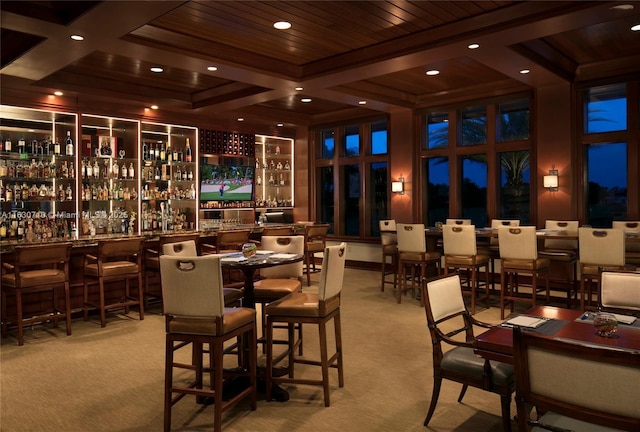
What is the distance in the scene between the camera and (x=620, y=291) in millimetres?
3213

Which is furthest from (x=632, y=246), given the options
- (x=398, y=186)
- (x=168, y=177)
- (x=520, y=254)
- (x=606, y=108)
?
(x=168, y=177)

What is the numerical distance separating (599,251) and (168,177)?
265 inches

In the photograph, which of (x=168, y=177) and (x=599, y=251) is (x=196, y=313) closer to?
(x=599, y=251)

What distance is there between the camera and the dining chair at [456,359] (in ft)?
8.93

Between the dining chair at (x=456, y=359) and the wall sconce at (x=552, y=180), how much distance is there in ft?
16.5

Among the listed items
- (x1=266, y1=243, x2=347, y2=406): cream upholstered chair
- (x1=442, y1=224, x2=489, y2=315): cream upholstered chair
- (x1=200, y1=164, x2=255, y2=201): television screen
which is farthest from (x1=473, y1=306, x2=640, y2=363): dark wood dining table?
(x1=200, y1=164, x2=255, y2=201): television screen

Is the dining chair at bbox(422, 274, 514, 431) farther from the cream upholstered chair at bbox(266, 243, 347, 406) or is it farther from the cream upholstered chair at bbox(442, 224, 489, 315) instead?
the cream upholstered chair at bbox(442, 224, 489, 315)

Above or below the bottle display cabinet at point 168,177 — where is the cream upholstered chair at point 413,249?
below

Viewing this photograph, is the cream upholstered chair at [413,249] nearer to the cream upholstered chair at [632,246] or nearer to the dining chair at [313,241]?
the dining chair at [313,241]

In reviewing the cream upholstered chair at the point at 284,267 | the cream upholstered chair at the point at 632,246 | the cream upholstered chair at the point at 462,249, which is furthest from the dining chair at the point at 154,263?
the cream upholstered chair at the point at 632,246

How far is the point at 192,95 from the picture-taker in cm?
879

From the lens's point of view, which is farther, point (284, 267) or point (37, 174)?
point (37, 174)

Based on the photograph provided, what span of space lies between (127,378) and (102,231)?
15.6ft

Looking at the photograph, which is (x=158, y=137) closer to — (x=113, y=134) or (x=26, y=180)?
(x=113, y=134)
